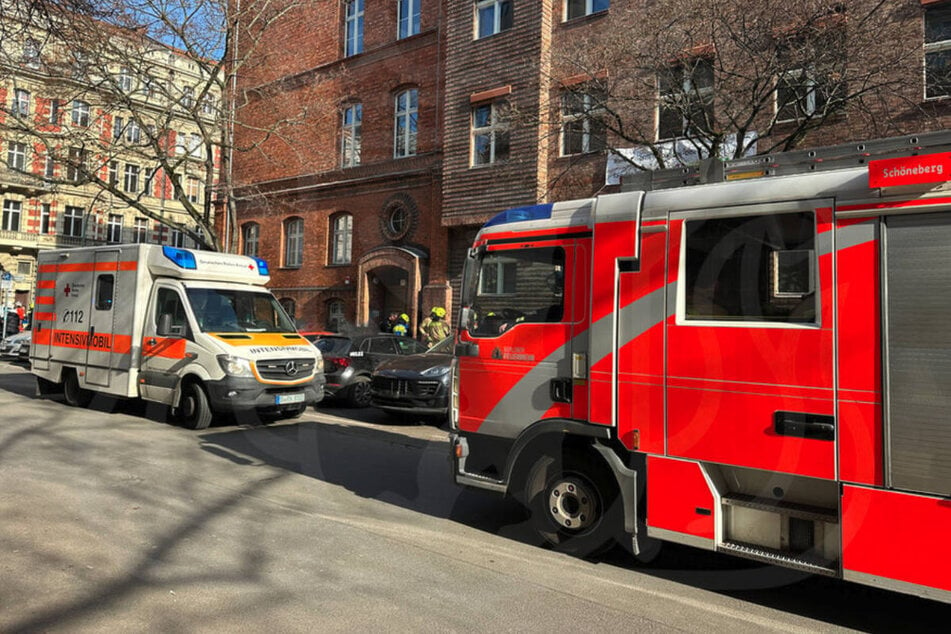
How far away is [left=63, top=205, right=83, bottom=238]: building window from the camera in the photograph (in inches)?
1783

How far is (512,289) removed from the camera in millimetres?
5379

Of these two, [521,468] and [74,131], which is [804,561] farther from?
[74,131]

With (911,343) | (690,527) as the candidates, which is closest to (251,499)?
(690,527)

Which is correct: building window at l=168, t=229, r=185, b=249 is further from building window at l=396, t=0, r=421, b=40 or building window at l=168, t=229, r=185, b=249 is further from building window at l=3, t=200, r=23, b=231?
building window at l=396, t=0, r=421, b=40

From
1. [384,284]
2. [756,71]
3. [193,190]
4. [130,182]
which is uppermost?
[130,182]

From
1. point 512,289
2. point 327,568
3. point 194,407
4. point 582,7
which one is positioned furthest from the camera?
point 582,7

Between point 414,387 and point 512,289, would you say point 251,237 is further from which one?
point 512,289

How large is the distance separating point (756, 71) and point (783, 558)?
838 centimetres

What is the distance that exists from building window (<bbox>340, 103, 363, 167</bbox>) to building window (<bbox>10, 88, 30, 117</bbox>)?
8.72m

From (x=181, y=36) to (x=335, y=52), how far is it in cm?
622

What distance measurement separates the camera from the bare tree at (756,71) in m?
9.98

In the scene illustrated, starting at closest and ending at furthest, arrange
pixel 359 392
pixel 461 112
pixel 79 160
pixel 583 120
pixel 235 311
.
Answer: pixel 235 311, pixel 359 392, pixel 583 120, pixel 79 160, pixel 461 112

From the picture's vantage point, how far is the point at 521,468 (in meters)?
5.19

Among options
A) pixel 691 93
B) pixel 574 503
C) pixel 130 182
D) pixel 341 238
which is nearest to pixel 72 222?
pixel 130 182
